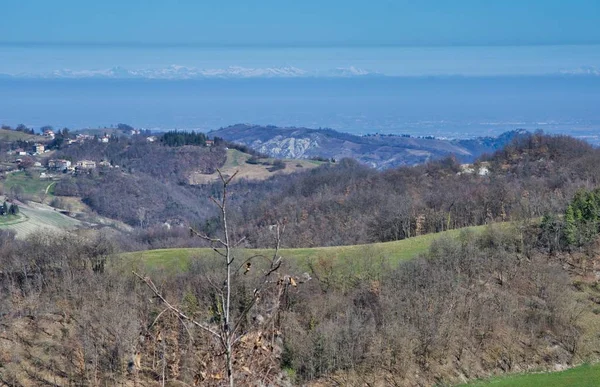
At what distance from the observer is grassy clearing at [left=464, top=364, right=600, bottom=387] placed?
26578 mm

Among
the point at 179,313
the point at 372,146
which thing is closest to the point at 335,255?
the point at 179,313

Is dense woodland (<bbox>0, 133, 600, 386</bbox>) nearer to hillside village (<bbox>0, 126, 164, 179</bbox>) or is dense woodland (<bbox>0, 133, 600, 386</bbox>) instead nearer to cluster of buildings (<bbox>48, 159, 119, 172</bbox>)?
cluster of buildings (<bbox>48, 159, 119, 172</bbox>)

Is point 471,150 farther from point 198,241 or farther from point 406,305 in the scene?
point 406,305

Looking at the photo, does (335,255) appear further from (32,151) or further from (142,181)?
(32,151)

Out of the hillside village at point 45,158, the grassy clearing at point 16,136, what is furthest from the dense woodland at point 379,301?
the grassy clearing at point 16,136

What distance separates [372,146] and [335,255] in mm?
144969

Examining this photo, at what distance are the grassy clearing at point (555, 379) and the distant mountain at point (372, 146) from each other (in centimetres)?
13322

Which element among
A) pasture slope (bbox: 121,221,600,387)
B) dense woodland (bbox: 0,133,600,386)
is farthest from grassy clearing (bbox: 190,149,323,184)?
pasture slope (bbox: 121,221,600,387)

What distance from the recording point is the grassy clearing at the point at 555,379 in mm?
26578

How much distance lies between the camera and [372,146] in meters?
181

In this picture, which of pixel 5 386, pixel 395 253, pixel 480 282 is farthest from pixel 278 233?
pixel 395 253

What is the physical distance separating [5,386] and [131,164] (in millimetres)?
102961

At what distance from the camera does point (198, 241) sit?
57.9 m

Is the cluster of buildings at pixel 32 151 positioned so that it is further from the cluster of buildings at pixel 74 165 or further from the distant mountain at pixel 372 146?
the distant mountain at pixel 372 146
